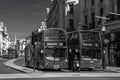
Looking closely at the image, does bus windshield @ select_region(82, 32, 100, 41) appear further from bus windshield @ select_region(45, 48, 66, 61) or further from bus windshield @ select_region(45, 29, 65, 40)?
bus windshield @ select_region(45, 48, 66, 61)

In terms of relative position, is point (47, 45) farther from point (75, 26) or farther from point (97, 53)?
point (75, 26)

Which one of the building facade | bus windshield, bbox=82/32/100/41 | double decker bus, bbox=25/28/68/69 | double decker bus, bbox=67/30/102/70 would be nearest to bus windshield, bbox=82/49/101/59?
double decker bus, bbox=67/30/102/70

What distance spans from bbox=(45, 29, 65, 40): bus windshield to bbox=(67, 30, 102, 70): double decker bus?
1571 mm

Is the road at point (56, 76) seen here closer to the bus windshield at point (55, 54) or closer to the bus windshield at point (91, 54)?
the bus windshield at point (55, 54)

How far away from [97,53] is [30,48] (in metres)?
9.20

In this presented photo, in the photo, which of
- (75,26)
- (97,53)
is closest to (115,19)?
(97,53)

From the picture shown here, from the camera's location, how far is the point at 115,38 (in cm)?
4159

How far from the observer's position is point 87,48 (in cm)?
2961

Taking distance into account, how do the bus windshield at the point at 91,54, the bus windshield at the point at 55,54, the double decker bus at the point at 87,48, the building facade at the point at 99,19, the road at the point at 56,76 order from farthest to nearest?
the building facade at the point at 99,19, the bus windshield at the point at 91,54, the double decker bus at the point at 87,48, the bus windshield at the point at 55,54, the road at the point at 56,76

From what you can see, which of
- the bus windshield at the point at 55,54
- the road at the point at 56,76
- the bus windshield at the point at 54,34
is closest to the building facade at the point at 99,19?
the bus windshield at the point at 54,34

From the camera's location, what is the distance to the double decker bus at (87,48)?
96.7 feet

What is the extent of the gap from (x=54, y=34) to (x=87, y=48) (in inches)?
137

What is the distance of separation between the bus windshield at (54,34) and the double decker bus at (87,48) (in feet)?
5.15

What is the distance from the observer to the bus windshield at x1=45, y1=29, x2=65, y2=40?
28.8 metres
